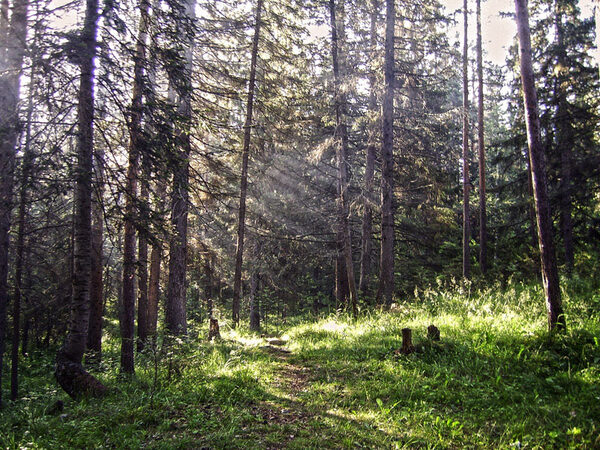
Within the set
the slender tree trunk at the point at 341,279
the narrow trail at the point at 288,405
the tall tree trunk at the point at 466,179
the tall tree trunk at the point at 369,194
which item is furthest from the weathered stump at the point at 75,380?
the tall tree trunk at the point at 466,179

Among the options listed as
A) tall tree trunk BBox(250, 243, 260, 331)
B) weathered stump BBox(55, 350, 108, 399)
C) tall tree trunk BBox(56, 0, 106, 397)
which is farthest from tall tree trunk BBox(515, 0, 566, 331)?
tall tree trunk BBox(250, 243, 260, 331)

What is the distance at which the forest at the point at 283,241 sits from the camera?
16.7 feet

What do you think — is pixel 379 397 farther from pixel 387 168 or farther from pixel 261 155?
pixel 261 155

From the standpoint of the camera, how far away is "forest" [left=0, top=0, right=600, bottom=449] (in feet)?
16.7

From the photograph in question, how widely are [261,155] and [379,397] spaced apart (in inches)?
429

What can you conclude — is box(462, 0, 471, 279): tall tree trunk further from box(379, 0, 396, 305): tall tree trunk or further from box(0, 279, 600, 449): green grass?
box(0, 279, 600, 449): green grass

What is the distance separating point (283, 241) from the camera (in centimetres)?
1797

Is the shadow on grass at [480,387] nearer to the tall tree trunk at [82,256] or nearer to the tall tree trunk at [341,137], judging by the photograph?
the tall tree trunk at [82,256]

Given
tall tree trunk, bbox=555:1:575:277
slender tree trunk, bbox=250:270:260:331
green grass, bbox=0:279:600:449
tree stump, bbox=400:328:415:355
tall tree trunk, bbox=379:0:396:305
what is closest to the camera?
green grass, bbox=0:279:600:449

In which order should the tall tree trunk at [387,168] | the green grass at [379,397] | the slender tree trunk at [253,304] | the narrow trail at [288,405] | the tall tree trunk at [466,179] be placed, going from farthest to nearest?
the slender tree trunk at [253,304] < the tall tree trunk at [466,179] < the tall tree trunk at [387,168] < the narrow trail at [288,405] < the green grass at [379,397]

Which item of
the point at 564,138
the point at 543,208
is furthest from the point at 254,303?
the point at 564,138

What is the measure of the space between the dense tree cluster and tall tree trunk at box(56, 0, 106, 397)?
0.03m

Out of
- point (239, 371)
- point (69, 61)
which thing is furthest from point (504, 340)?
point (69, 61)

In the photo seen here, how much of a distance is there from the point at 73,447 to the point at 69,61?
227 inches
